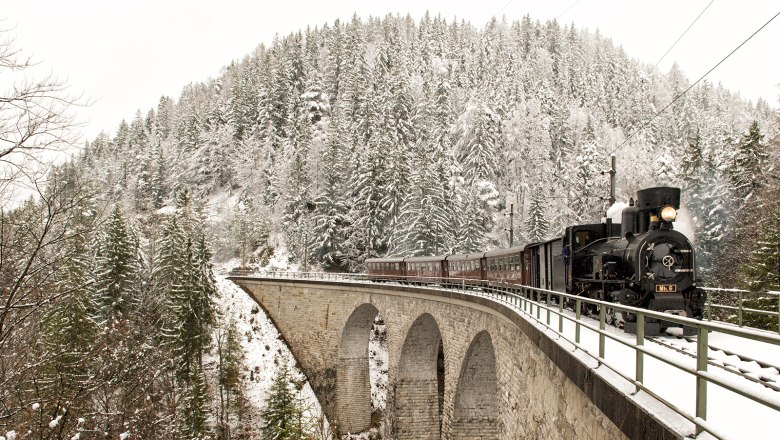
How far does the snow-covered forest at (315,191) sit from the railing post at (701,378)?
547 cm

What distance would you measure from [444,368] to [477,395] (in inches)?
220

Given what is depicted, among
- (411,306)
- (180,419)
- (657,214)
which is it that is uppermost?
(657,214)

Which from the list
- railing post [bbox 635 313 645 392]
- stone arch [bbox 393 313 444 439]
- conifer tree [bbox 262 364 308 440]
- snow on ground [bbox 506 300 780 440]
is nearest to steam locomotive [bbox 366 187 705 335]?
snow on ground [bbox 506 300 780 440]

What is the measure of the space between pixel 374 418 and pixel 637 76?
10835 cm

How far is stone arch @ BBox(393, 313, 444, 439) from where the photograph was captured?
2714 cm

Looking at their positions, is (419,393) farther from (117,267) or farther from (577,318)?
(117,267)

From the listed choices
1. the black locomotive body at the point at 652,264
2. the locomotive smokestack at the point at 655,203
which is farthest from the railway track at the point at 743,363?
the locomotive smokestack at the point at 655,203

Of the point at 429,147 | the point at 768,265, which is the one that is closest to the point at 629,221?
the point at 768,265

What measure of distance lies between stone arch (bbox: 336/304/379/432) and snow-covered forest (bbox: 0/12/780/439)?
6985mm

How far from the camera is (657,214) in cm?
1168

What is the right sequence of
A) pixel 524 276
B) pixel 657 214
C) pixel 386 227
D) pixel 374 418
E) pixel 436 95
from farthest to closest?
pixel 436 95, pixel 386 227, pixel 374 418, pixel 524 276, pixel 657 214

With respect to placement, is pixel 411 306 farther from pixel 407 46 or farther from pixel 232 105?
pixel 407 46

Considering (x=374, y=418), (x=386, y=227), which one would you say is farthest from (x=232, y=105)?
(x=374, y=418)

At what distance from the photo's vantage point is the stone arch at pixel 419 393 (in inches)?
1069
